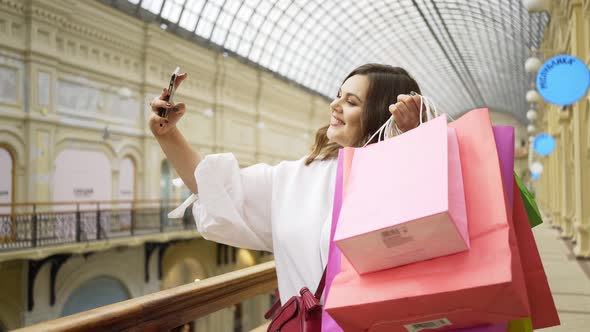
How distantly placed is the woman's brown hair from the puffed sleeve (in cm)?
19

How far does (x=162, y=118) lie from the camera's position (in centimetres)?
172

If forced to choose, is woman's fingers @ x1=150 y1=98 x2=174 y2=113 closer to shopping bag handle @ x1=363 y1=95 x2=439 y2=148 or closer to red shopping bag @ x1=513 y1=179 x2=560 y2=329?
shopping bag handle @ x1=363 y1=95 x2=439 y2=148

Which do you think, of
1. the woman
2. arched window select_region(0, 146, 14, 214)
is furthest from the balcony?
the woman

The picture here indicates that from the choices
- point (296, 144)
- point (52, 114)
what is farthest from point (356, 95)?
point (296, 144)

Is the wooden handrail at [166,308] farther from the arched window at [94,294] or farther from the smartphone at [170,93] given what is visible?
the arched window at [94,294]

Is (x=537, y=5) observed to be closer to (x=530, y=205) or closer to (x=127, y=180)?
(x=530, y=205)

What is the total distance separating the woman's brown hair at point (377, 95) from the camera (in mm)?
1591

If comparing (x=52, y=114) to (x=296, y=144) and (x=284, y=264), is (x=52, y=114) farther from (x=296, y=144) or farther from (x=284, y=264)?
(x=296, y=144)

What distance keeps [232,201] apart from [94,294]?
14.7 m

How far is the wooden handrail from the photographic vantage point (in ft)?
4.58

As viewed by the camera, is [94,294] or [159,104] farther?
[94,294]

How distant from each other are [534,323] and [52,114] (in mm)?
14674

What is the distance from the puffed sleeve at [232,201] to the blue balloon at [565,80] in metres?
5.62


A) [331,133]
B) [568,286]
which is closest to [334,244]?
[331,133]
